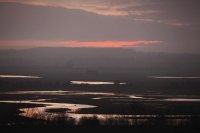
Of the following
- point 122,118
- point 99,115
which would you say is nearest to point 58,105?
point 99,115

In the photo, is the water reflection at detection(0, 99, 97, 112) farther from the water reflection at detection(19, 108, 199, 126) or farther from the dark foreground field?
the water reflection at detection(19, 108, 199, 126)

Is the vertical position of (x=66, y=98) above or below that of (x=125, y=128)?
above

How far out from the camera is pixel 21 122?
3262 centimetres

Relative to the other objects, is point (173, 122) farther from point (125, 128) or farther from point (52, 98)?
point (52, 98)

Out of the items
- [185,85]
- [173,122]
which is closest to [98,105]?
[173,122]

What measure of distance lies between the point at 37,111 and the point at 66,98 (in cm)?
1282

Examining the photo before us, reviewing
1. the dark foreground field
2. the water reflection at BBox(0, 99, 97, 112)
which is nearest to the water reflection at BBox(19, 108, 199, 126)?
the dark foreground field

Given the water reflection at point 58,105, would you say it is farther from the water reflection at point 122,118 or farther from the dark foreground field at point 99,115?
the water reflection at point 122,118

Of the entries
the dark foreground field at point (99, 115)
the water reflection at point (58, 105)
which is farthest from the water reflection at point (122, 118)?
the water reflection at point (58, 105)

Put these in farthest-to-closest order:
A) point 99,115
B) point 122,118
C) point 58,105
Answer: point 58,105 → point 99,115 → point 122,118

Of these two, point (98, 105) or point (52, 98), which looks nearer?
point (98, 105)

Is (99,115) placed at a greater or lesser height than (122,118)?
greater

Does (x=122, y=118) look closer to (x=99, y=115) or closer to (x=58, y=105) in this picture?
(x=99, y=115)

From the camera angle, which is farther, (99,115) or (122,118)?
(99,115)
